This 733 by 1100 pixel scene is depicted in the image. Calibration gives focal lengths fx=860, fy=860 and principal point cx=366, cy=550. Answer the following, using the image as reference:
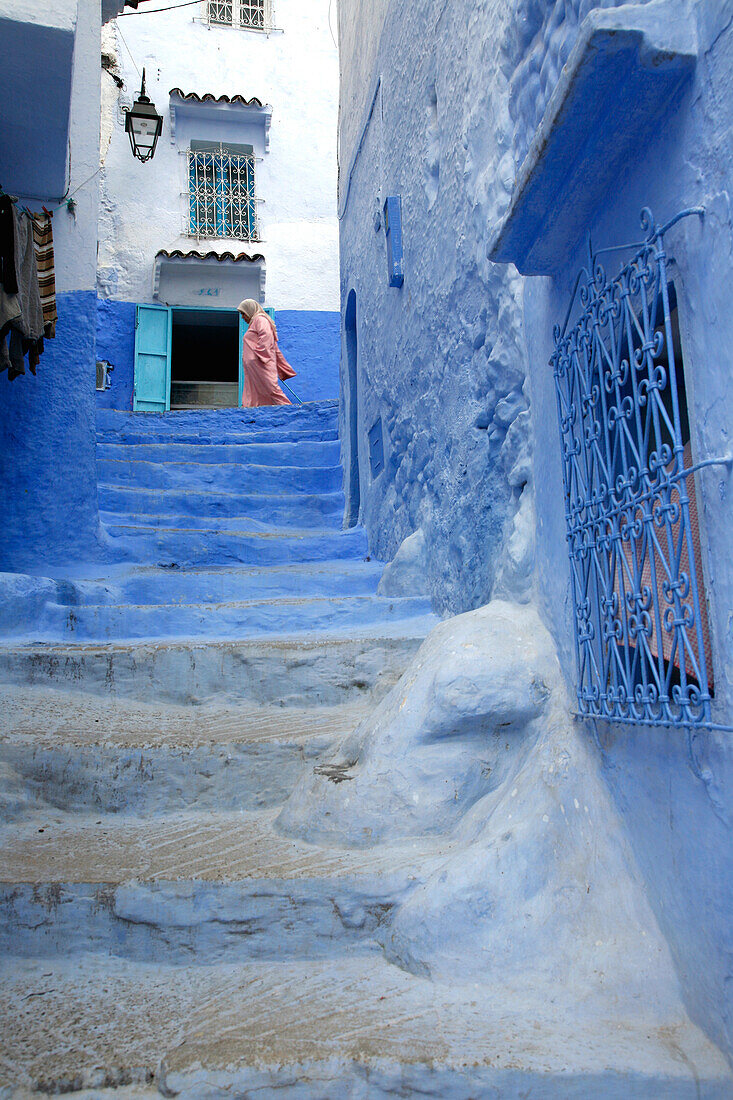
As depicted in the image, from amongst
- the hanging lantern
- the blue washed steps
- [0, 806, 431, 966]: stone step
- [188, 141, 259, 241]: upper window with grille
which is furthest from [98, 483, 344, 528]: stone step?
[188, 141, 259, 241]: upper window with grille

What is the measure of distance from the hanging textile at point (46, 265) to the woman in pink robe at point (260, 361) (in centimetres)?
507

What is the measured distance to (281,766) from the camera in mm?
2789

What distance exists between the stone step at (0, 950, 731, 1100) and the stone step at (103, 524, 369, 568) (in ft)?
11.8

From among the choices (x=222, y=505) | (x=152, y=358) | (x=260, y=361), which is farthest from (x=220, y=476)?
(x=152, y=358)

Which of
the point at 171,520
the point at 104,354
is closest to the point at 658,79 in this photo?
the point at 171,520

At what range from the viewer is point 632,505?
1856 mm

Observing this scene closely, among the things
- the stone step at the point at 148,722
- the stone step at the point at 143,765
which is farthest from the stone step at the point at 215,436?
the stone step at the point at 143,765

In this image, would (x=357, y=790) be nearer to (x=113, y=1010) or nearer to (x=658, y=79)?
(x=113, y=1010)

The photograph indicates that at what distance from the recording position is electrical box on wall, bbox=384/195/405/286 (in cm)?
477

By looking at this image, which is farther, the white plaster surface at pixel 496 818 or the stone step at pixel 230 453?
the stone step at pixel 230 453

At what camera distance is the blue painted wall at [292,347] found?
11.6 metres

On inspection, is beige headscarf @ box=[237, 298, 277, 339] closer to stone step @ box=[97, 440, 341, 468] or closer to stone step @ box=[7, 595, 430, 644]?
stone step @ box=[97, 440, 341, 468]

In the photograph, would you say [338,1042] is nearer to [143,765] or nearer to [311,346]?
[143,765]

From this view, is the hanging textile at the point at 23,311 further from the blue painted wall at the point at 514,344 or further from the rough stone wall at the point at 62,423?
the blue painted wall at the point at 514,344
